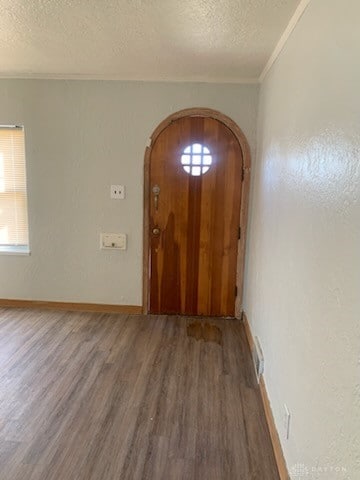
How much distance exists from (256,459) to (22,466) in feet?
3.89

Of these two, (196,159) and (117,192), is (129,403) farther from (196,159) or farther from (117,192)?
(196,159)

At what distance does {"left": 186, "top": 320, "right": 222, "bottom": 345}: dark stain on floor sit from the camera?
3.13m

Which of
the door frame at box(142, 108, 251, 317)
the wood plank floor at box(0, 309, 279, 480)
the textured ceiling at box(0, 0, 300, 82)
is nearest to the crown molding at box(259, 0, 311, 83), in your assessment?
the textured ceiling at box(0, 0, 300, 82)

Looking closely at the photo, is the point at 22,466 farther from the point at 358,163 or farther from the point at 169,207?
the point at 169,207

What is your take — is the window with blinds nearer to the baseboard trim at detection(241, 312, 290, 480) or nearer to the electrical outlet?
the baseboard trim at detection(241, 312, 290, 480)

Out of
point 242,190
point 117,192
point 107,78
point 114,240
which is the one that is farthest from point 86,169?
point 242,190

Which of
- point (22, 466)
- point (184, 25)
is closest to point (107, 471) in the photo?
point (22, 466)

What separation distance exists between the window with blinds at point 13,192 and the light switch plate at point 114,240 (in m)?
0.83

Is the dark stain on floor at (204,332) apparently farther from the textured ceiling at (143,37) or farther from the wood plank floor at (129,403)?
the textured ceiling at (143,37)

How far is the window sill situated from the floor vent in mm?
2477

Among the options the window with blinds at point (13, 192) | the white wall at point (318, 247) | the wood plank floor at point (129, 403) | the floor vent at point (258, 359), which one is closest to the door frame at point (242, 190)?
Result: the wood plank floor at point (129, 403)

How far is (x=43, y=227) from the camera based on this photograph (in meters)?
3.55

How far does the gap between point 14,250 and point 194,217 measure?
193 cm

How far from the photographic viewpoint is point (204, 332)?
3250 mm
